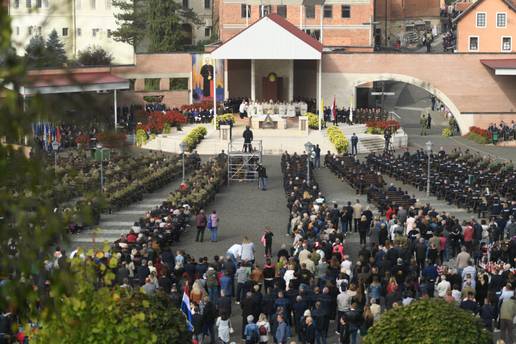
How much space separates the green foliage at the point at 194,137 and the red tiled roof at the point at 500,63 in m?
17.8

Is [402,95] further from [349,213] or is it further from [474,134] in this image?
[349,213]

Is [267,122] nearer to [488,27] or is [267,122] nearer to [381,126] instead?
[381,126]

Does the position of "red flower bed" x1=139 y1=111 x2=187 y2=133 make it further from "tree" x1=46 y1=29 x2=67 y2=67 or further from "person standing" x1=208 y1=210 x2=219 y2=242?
"tree" x1=46 y1=29 x2=67 y2=67

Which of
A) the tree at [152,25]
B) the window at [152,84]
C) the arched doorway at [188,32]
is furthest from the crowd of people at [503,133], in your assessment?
the arched doorway at [188,32]

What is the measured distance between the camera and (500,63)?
68812 millimetres

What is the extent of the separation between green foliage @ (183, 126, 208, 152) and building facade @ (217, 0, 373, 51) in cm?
2290

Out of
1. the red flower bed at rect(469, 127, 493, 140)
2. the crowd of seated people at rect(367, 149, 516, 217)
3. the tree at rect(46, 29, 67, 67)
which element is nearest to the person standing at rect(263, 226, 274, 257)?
the crowd of seated people at rect(367, 149, 516, 217)

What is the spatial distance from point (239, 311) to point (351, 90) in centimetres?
4483

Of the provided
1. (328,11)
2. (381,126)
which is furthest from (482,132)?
(328,11)

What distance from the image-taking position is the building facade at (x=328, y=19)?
269 ft

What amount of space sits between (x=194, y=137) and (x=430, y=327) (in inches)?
1659

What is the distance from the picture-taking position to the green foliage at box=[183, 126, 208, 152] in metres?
57.0

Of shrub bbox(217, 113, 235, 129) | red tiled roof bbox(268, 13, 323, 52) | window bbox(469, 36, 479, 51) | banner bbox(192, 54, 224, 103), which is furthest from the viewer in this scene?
window bbox(469, 36, 479, 51)

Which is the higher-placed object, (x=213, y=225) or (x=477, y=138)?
(x=477, y=138)
